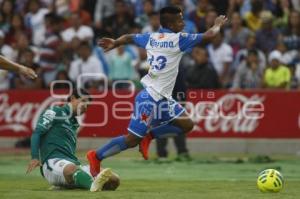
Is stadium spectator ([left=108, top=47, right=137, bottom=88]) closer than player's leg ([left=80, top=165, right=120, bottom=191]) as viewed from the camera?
No

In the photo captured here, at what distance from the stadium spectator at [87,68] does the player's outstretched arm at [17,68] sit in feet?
38.3

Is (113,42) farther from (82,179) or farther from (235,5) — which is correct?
(235,5)

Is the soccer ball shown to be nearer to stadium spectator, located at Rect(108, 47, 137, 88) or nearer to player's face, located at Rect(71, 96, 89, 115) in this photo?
player's face, located at Rect(71, 96, 89, 115)

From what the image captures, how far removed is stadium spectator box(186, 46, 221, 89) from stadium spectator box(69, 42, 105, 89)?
2418 mm

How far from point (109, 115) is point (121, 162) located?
3.14m

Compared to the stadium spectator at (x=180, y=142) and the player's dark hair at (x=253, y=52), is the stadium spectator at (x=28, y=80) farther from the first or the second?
the player's dark hair at (x=253, y=52)

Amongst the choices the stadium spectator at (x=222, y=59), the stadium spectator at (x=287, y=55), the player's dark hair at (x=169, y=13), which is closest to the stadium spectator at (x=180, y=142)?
the stadium spectator at (x=222, y=59)

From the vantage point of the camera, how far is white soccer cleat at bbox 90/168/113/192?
43.8ft

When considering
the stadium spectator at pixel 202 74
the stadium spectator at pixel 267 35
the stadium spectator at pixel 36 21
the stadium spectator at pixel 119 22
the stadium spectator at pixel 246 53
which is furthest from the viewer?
the stadium spectator at pixel 36 21

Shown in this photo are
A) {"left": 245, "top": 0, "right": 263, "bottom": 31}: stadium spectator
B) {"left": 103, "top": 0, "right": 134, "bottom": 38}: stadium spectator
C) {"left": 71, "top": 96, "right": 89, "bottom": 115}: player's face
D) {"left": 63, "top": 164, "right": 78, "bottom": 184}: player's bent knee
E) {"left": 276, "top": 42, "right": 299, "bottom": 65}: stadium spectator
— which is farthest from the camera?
{"left": 103, "top": 0, "right": 134, "bottom": 38}: stadium spectator

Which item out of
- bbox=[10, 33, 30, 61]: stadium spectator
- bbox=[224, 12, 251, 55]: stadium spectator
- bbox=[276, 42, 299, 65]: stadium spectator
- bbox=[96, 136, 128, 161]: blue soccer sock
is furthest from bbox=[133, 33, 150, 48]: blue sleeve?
bbox=[10, 33, 30, 61]: stadium spectator

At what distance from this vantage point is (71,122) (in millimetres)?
14344

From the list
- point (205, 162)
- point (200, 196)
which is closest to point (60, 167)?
point (200, 196)

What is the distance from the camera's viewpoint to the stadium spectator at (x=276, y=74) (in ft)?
77.4
